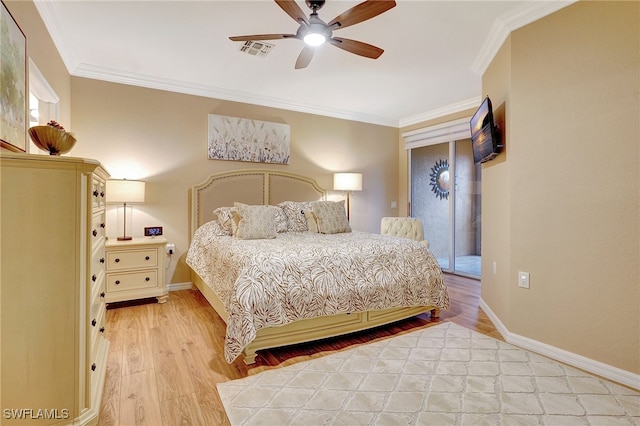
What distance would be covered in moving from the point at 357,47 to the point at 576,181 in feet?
6.16

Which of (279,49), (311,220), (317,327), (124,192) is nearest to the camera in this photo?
(317,327)

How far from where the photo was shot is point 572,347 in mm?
2262

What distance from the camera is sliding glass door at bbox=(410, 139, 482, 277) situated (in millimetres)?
4898

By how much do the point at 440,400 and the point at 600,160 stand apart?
1.87m

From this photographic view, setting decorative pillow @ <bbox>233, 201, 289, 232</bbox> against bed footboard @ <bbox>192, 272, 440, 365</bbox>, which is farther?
decorative pillow @ <bbox>233, 201, 289, 232</bbox>

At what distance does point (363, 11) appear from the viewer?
80.8 inches

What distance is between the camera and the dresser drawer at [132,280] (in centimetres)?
328

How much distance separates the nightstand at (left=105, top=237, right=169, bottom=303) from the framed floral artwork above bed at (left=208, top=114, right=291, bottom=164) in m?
1.41

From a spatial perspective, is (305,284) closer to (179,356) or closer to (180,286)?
(179,356)

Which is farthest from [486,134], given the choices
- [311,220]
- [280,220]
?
[280,220]

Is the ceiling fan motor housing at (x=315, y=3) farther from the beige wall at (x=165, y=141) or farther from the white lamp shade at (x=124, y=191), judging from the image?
the white lamp shade at (x=124, y=191)

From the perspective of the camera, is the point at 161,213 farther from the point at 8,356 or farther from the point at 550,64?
the point at 550,64

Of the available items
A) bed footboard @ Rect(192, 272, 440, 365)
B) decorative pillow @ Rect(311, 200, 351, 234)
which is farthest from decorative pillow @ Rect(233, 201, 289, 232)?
bed footboard @ Rect(192, 272, 440, 365)

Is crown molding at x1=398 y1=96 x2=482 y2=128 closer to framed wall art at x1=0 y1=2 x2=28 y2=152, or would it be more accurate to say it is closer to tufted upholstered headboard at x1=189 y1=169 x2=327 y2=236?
tufted upholstered headboard at x1=189 y1=169 x2=327 y2=236
